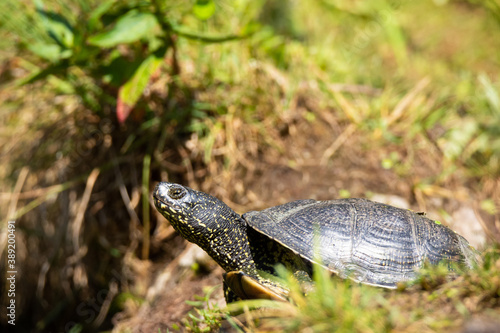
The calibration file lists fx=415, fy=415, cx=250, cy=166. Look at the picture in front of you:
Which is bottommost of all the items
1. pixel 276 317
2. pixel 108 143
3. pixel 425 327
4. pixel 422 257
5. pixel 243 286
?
pixel 108 143

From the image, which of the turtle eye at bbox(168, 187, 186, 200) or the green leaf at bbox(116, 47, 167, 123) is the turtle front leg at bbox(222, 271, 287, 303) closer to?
the turtle eye at bbox(168, 187, 186, 200)

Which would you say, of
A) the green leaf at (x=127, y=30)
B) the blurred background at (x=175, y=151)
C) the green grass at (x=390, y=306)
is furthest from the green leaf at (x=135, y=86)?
the green grass at (x=390, y=306)

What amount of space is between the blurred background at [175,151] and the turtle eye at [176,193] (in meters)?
0.96

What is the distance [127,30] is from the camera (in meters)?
2.52

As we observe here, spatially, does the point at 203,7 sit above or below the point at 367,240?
above

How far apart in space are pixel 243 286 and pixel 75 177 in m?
2.12

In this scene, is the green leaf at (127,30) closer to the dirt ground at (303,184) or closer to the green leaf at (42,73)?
the green leaf at (42,73)

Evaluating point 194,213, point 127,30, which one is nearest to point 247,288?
point 194,213

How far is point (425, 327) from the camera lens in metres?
1.35

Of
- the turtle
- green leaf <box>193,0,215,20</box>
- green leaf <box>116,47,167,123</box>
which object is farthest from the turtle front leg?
green leaf <box>193,0,215,20</box>

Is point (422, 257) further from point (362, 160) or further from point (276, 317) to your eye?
point (362, 160)

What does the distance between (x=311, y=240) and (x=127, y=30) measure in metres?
1.67

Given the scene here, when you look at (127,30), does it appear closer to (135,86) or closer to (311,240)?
(135,86)

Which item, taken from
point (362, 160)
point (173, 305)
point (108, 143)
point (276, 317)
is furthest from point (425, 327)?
point (108, 143)
